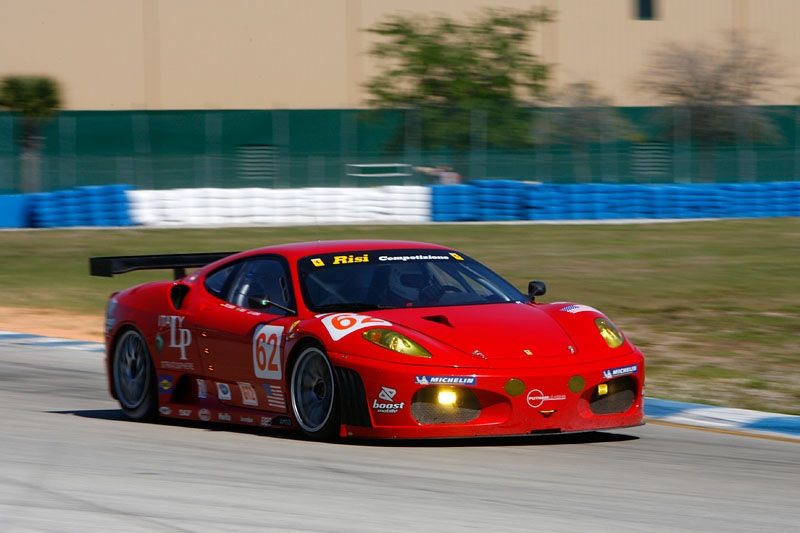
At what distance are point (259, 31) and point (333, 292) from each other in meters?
37.0

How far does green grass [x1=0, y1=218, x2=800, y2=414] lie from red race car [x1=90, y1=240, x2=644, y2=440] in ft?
7.03

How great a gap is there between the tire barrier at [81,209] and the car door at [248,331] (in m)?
20.6

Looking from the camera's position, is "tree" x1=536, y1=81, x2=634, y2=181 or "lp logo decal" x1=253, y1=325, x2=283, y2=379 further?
"tree" x1=536, y1=81, x2=634, y2=181

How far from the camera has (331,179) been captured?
33.6 m

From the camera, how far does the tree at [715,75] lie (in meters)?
43.9

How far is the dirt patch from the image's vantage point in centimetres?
1366

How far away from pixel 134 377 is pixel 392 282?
6.30 ft

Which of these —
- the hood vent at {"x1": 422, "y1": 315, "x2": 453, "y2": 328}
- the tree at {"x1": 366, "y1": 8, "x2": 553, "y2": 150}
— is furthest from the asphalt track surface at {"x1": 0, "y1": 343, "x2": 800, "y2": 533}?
the tree at {"x1": 366, "y1": 8, "x2": 553, "y2": 150}

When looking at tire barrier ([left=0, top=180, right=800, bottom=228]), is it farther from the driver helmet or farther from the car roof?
the driver helmet

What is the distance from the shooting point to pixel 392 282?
7.81 metres

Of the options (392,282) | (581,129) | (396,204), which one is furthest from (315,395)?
(581,129)

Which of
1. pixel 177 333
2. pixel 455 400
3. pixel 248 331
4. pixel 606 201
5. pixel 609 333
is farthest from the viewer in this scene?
pixel 606 201

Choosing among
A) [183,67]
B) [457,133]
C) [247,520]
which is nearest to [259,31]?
[183,67]

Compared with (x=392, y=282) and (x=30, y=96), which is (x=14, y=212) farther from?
(x=392, y=282)
